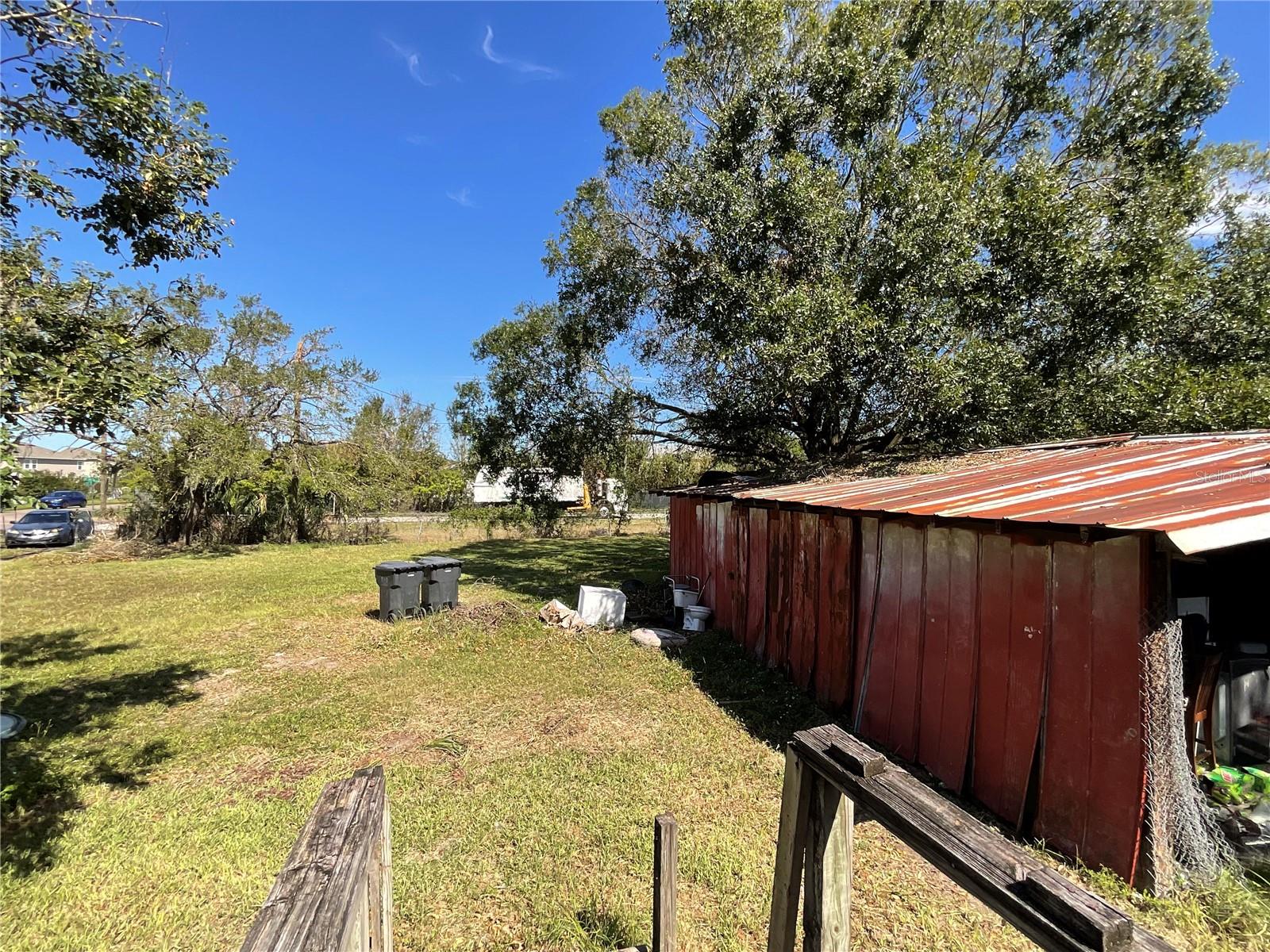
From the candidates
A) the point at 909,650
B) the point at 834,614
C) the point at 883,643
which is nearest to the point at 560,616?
the point at 834,614

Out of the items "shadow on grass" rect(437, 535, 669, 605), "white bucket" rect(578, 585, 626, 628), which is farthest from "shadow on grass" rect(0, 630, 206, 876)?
"shadow on grass" rect(437, 535, 669, 605)

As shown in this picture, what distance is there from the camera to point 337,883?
126 cm

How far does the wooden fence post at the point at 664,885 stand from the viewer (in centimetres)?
224

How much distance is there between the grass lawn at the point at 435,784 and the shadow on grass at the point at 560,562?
3.49m

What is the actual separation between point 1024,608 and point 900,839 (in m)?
2.96

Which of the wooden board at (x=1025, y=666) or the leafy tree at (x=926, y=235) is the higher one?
the leafy tree at (x=926, y=235)

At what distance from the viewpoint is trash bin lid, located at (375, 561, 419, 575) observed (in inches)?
347

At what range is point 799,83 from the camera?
915 cm

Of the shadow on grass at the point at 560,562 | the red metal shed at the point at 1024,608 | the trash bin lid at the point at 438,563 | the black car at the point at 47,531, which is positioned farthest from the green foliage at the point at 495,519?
the red metal shed at the point at 1024,608

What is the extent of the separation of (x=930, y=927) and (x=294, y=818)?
162 inches

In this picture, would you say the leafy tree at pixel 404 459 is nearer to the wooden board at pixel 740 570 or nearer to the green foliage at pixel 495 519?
the green foliage at pixel 495 519

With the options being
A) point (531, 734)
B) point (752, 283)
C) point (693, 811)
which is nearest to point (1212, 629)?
point (693, 811)

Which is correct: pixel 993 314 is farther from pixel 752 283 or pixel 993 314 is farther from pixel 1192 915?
pixel 1192 915

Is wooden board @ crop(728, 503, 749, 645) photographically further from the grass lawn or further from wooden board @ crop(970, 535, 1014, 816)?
wooden board @ crop(970, 535, 1014, 816)
